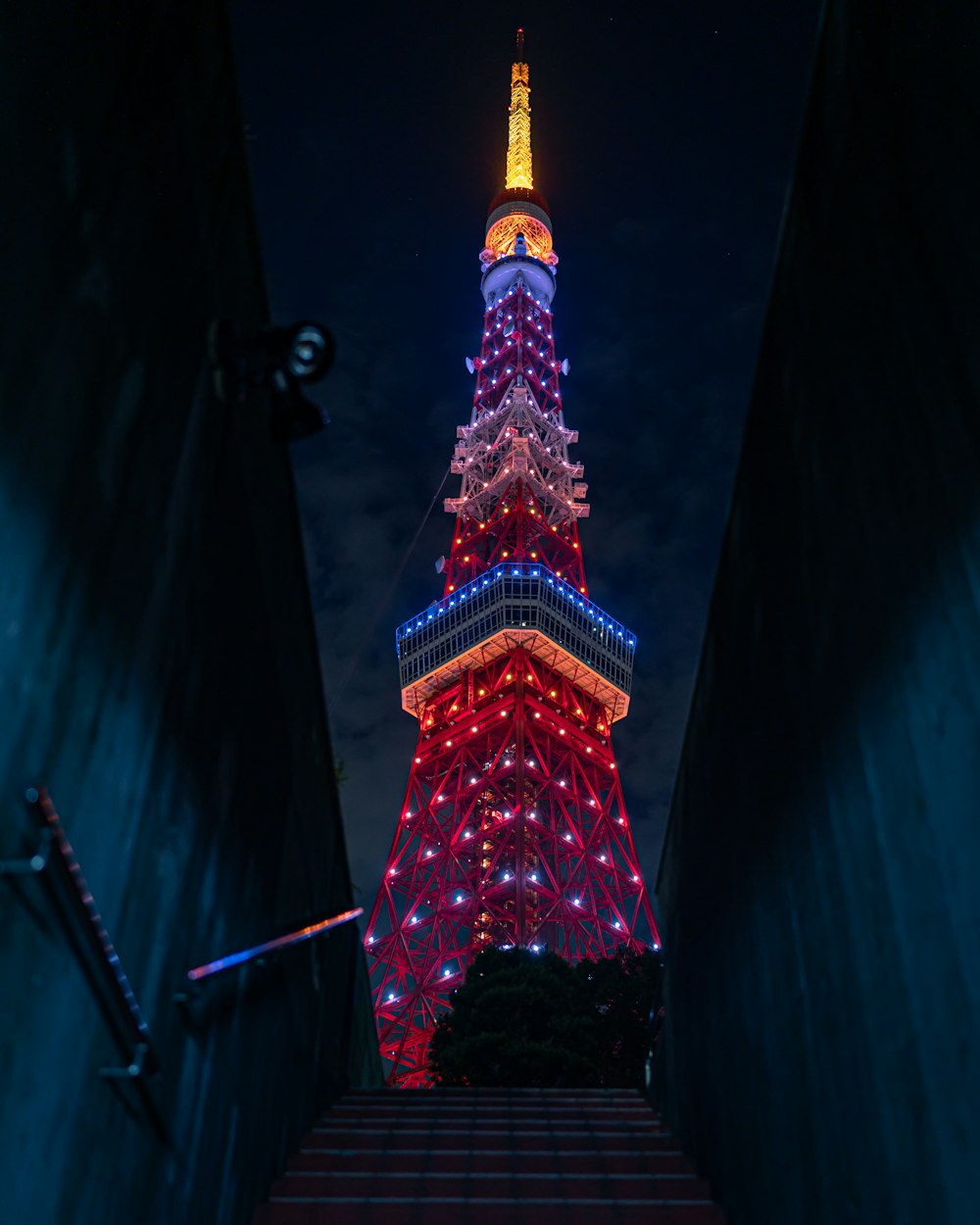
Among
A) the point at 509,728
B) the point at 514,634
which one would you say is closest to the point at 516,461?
the point at 514,634

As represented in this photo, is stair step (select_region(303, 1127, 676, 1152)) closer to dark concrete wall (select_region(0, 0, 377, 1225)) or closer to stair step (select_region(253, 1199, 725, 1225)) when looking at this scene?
dark concrete wall (select_region(0, 0, 377, 1225))

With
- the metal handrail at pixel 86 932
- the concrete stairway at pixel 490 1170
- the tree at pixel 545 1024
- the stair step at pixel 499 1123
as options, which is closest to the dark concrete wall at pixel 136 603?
the metal handrail at pixel 86 932

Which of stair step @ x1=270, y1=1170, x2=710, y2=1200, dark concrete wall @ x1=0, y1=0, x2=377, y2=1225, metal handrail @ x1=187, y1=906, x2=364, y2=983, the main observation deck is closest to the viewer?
dark concrete wall @ x1=0, y1=0, x2=377, y2=1225

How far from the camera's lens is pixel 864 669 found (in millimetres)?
3203

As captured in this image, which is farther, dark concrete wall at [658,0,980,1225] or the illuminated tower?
the illuminated tower

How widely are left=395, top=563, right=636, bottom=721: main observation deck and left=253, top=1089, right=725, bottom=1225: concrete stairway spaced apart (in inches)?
1184

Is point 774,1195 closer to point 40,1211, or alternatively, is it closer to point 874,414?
point 40,1211

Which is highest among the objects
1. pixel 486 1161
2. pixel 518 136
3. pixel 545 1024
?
pixel 518 136

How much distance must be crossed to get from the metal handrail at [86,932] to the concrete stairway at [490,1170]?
1898mm

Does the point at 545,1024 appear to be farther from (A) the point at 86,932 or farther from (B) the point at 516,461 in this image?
(B) the point at 516,461

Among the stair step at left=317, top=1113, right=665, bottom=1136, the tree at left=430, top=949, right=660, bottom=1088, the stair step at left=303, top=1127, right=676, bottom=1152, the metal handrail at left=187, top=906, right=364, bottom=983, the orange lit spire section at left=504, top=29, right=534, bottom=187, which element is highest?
the orange lit spire section at left=504, top=29, right=534, bottom=187

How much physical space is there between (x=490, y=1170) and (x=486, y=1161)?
3.5 inches

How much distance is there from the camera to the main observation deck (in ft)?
120

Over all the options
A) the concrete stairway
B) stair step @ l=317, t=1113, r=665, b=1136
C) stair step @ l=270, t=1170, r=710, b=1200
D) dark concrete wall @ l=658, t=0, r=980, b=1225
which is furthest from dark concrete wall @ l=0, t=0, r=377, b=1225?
dark concrete wall @ l=658, t=0, r=980, b=1225
